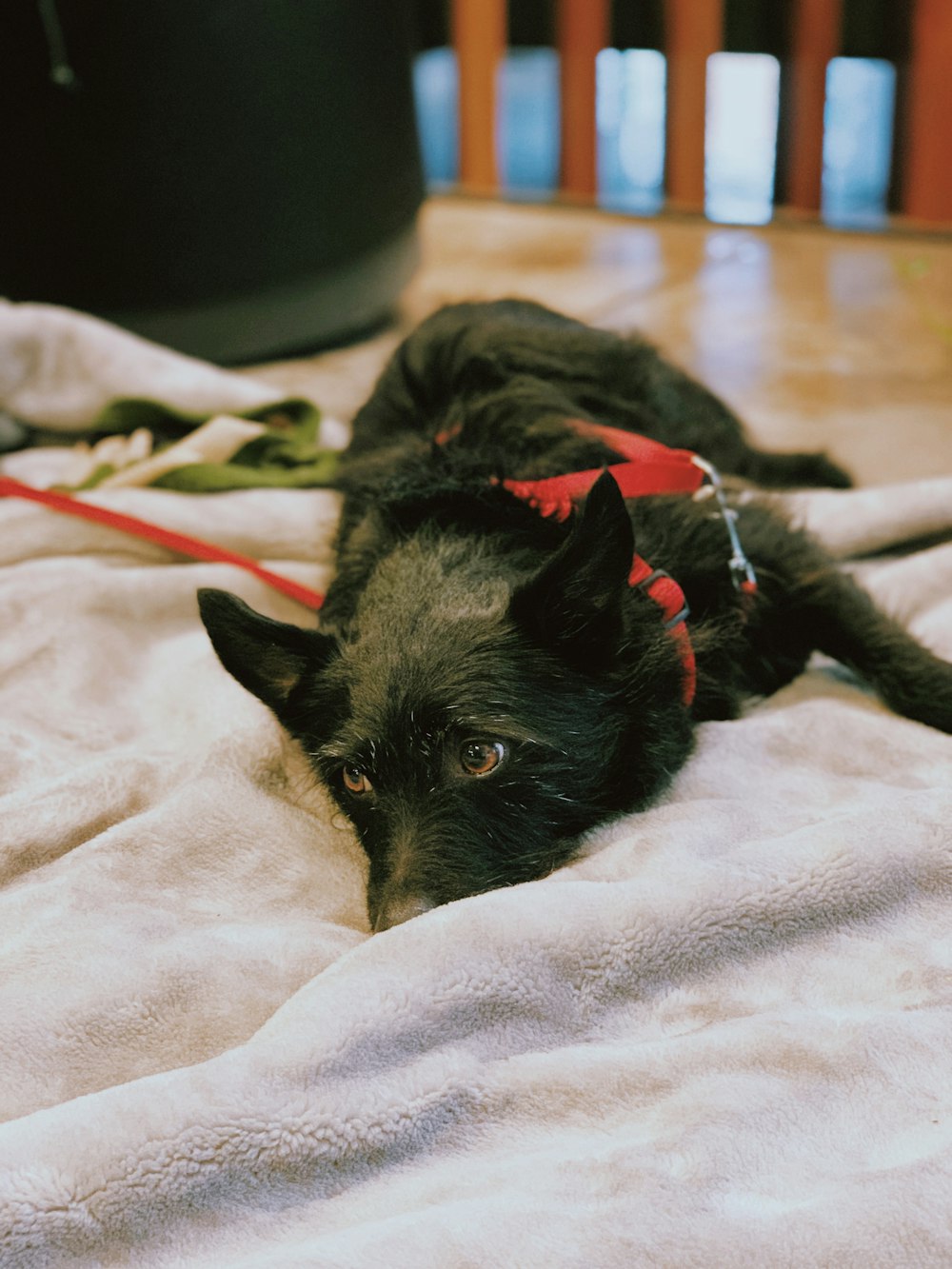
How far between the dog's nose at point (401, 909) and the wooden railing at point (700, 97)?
520 centimetres

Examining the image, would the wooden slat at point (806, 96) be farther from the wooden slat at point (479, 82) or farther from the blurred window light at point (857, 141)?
the wooden slat at point (479, 82)

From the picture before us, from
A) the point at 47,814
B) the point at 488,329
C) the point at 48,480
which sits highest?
the point at 488,329

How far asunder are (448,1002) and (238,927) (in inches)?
15.3

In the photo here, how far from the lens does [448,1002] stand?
1.41 m

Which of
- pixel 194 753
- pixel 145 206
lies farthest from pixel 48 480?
pixel 194 753

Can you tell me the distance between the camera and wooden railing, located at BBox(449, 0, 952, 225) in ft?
18.2

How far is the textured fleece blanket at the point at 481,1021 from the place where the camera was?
120 cm

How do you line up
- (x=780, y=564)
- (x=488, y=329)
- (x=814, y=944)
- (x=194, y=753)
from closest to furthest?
(x=814, y=944) < (x=194, y=753) < (x=780, y=564) < (x=488, y=329)

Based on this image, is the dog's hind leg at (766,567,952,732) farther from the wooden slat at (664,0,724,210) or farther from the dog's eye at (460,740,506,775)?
the wooden slat at (664,0,724,210)

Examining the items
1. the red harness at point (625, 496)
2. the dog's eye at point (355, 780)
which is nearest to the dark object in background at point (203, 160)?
the red harness at point (625, 496)

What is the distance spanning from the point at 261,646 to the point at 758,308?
361 cm

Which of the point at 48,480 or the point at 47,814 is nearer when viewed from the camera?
the point at 47,814

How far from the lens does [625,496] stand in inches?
83.2

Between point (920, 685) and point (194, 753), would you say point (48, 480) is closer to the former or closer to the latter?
point (194, 753)
